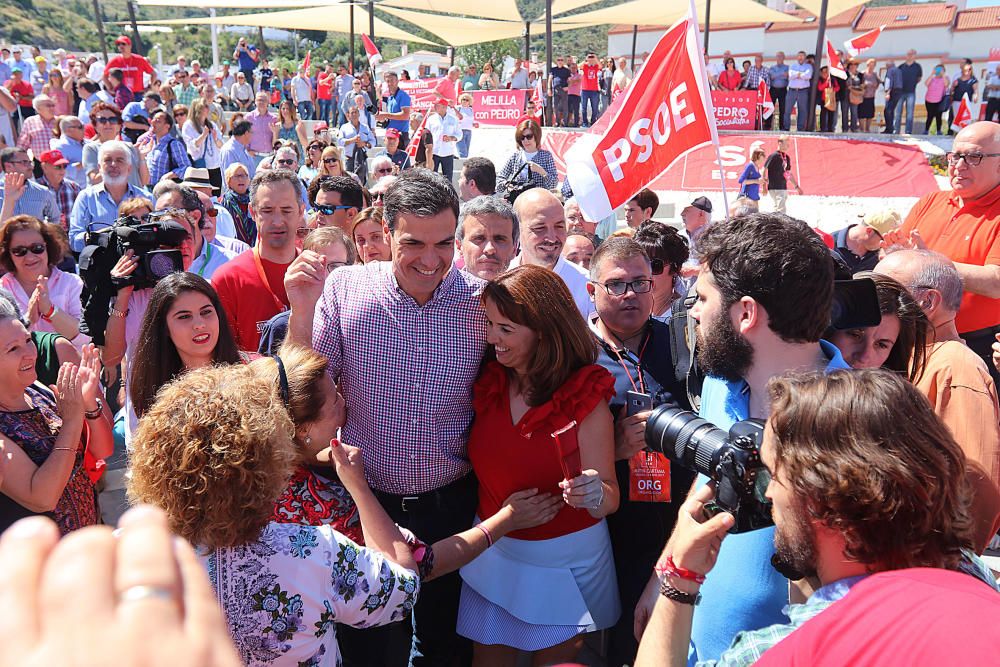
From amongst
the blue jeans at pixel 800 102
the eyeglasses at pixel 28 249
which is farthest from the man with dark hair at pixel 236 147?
the blue jeans at pixel 800 102

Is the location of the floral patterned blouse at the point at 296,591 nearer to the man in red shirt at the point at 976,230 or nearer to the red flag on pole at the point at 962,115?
the man in red shirt at the point at 976,230

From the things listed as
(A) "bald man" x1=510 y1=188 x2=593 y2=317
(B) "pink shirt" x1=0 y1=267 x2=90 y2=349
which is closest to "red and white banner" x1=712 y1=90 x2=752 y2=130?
(A) "bald man" x1=510 y1=188 x2=593 y2=317

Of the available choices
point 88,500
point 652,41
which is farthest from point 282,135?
point 652,41

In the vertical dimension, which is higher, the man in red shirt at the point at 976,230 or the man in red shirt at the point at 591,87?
the man in red shirt at the point at 591,87

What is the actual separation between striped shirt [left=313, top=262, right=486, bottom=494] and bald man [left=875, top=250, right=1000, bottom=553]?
142cm

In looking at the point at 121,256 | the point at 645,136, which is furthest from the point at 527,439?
the point at 645,136

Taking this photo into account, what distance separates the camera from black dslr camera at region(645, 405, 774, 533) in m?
1.48

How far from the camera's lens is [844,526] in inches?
50.0

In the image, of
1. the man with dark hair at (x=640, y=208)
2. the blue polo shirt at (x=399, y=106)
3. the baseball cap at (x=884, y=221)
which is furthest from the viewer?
the blue polo shirt at (x=399, y=106)

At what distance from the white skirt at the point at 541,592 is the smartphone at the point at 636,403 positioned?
0.40 m

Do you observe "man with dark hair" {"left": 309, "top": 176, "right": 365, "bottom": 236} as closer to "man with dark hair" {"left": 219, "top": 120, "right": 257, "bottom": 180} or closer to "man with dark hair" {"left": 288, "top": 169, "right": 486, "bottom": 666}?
"man with dark hair" {"left": 288, "top": 169, "right": 486, "bottom": 666}

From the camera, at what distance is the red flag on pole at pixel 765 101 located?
1798cm

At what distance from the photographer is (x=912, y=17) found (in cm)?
3891

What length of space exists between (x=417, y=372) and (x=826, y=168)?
1460cm
